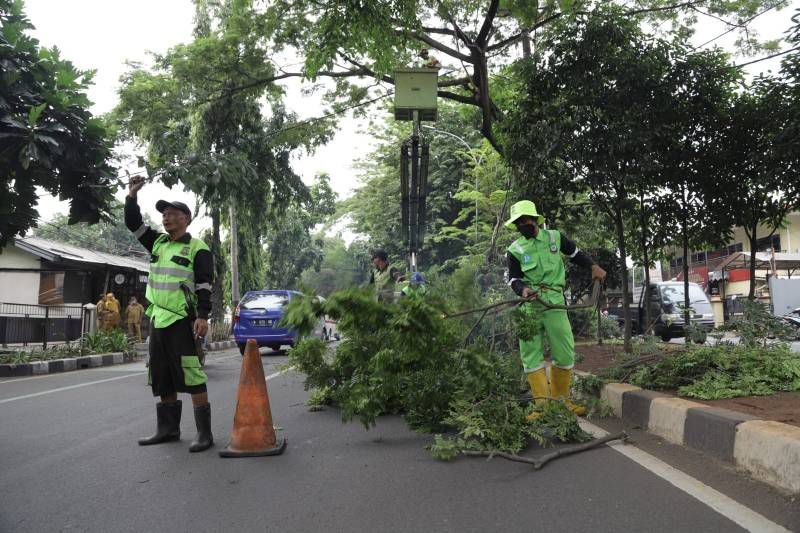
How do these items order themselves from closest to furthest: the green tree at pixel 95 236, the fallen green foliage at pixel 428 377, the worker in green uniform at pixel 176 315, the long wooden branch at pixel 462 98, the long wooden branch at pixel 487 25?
1. the fallen green foliage at pixel 428 377
2. the worker in green uniform at pixel 176 315
3. the long wooden branch at pixel 487 25
4. the long wooden branch at pixel 462 98
5. the green tree at pixel 95 236

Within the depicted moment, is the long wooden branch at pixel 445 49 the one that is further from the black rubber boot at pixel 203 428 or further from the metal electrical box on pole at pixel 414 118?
the black rubber boot at pixel 203 428

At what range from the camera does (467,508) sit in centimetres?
303

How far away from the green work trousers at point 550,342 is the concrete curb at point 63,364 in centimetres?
950

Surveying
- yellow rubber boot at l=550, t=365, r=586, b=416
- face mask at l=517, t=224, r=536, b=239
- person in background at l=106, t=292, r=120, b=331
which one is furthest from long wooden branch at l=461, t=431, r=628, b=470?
person in background at l=106, t=292, r=120, b=331

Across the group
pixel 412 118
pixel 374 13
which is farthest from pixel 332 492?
pixel 412 118

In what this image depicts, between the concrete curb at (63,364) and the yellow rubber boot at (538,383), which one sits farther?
the concrete curb at (63,364)

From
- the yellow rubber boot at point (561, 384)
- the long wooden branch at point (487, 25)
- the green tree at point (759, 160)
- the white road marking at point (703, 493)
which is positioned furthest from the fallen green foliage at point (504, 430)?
the long wooden branch at point (487, 25)

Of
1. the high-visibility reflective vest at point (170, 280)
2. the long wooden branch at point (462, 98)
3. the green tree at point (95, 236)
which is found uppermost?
the green tree at point (95, 236)

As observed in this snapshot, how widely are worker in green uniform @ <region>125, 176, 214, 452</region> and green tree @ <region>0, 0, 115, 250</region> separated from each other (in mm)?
4146

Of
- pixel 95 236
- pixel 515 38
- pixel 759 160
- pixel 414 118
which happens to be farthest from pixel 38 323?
pixel 95 236

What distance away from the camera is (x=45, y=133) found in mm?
7961

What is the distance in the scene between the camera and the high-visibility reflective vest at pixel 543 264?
5.19m

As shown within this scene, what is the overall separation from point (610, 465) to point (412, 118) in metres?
8.98

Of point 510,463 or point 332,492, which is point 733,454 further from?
point 332,492
